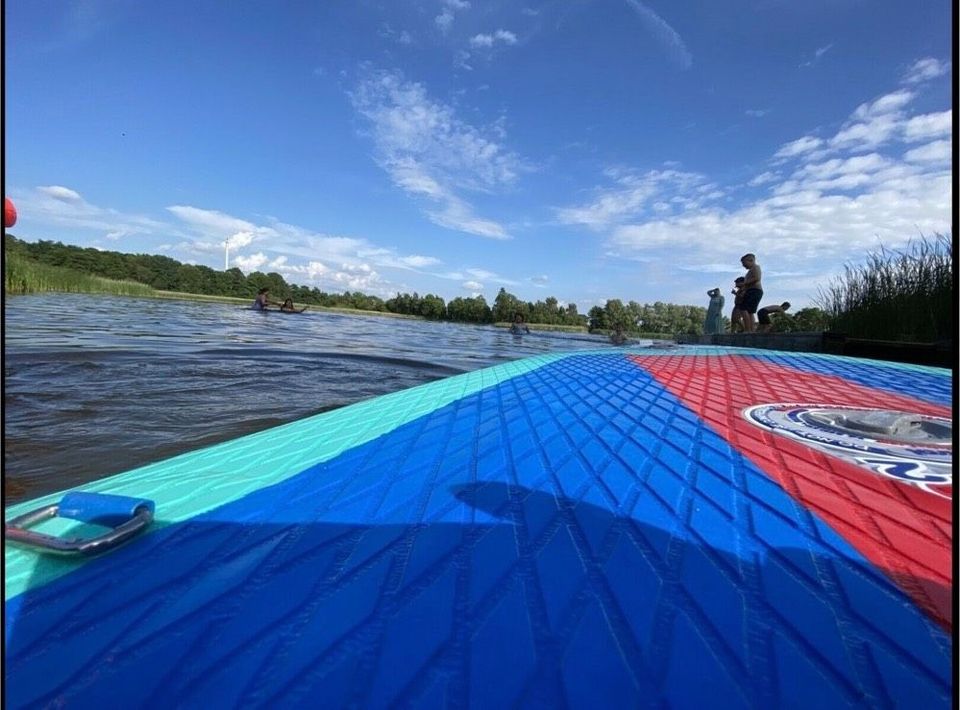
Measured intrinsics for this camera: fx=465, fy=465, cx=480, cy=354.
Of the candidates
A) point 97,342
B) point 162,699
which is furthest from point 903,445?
point 97,342

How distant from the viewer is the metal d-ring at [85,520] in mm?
1053

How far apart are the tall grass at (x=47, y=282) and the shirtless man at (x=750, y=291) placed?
1939 cm

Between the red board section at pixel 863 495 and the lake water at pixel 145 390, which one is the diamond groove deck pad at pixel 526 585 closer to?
the red board section at pixel 863 495

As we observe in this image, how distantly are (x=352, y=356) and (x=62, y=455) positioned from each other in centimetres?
535

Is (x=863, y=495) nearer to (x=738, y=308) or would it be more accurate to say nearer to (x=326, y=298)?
(x=738, y=308)

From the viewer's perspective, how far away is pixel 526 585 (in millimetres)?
935

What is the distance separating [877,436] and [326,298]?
58.6 meters

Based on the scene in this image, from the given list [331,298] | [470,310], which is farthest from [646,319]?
[331,298]

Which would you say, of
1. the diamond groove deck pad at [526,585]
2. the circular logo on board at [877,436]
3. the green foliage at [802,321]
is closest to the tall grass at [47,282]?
the diamond groove deck pad at [526,585]

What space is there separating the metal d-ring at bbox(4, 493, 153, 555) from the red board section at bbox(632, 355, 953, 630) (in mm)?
1675

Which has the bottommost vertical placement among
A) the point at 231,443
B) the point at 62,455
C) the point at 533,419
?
the point at 62,455

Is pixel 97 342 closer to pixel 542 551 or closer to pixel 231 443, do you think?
pixel 231 443

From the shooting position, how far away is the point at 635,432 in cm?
189

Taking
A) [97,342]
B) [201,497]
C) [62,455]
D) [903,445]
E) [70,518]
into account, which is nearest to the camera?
[70,518]
